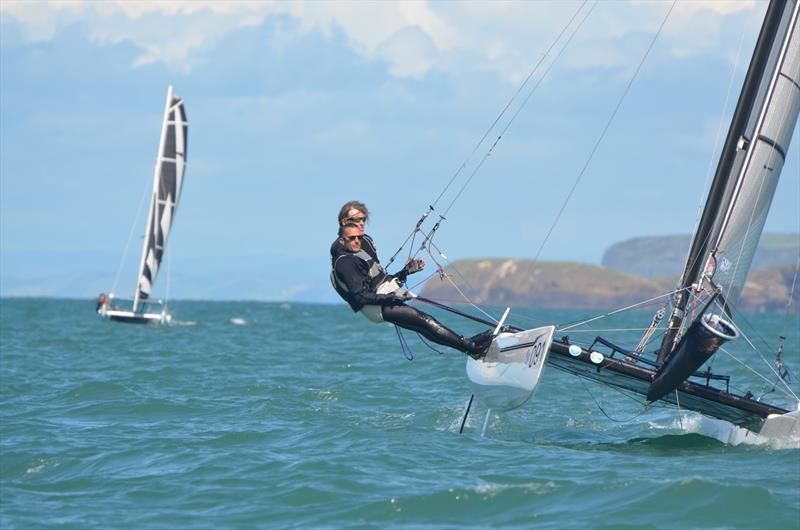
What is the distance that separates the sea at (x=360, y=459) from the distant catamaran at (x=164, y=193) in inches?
862

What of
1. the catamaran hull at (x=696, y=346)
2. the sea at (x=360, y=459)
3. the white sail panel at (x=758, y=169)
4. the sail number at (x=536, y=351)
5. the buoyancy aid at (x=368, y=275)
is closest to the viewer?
the sea at (x=360, y=459)

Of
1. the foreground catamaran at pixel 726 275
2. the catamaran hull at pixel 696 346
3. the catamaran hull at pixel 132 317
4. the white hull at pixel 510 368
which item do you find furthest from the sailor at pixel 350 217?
the catamaran hull at pixel 132 317

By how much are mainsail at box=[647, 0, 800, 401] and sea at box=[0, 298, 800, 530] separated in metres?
0.99

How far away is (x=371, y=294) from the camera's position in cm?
1008

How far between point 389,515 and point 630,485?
5.70 feet

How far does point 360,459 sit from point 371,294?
4.51 ft

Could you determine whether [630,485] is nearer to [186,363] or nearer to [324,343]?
[186,363]

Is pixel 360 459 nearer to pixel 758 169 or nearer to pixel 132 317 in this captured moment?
pixel 758 169

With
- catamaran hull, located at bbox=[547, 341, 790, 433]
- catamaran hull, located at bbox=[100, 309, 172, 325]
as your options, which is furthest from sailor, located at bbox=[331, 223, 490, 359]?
catamaran hull, located at bbox=[100, 309, 172, 325]

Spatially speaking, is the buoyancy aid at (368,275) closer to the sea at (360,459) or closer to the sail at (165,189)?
the sea at (360,459)

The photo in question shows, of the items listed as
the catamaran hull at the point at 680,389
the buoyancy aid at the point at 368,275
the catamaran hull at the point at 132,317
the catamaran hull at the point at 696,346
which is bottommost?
the catamaran hull at the point at 132,317

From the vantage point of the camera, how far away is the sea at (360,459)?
7.82 m

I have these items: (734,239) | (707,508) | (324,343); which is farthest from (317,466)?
(324,343)

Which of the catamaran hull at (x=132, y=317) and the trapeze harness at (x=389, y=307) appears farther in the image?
the catamaran hull at (x=132, y=317)
